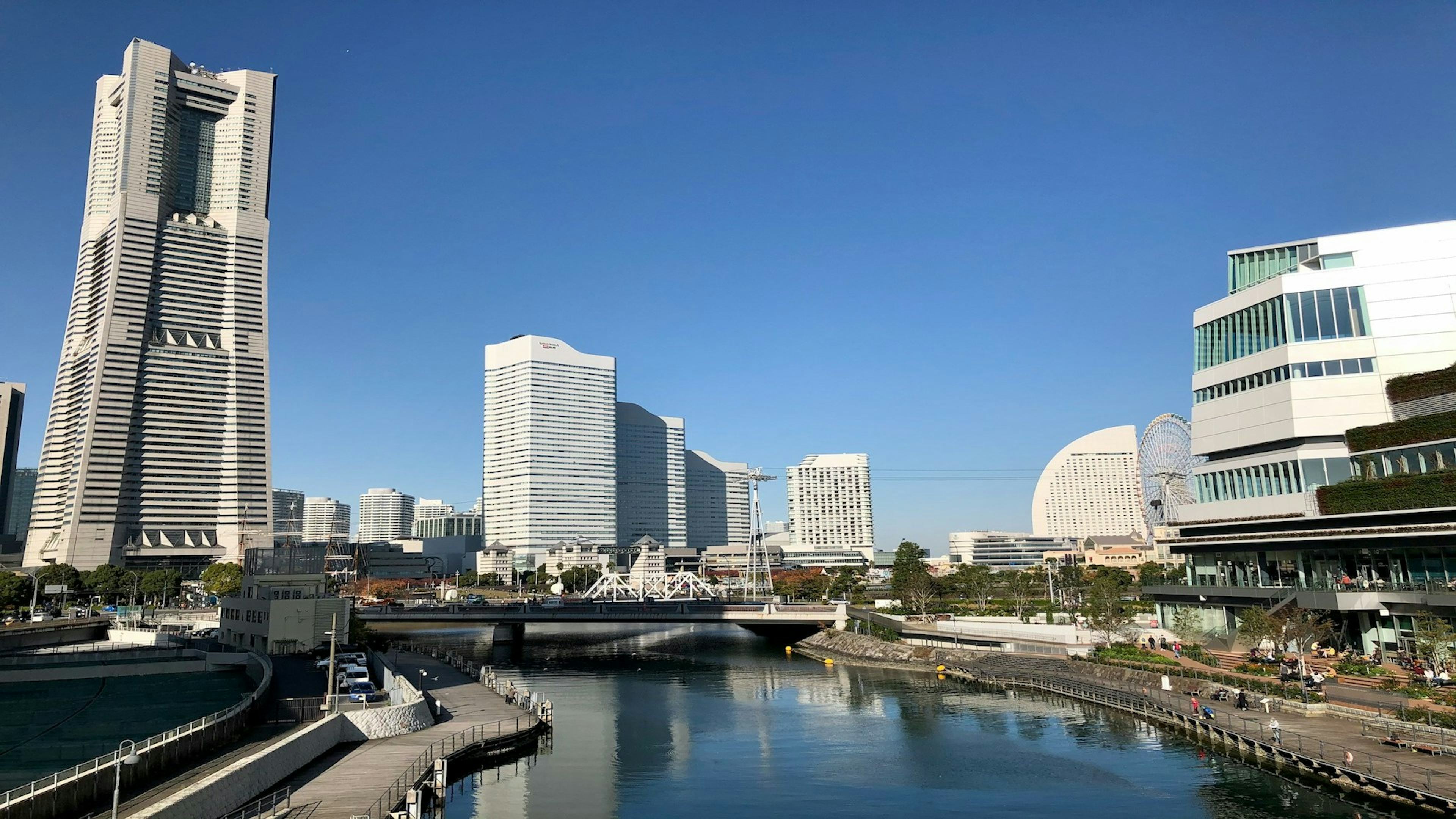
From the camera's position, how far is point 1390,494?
73.8 meters

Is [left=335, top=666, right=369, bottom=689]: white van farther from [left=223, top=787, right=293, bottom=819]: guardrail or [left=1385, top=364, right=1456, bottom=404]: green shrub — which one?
[left=1385, top=364, right=1456, bottom=404]: green shrub

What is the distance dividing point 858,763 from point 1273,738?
27.5m

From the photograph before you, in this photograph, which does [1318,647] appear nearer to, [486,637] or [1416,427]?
[1416,427]

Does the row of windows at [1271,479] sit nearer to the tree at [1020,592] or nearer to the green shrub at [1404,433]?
the green shrub at [1404,433]

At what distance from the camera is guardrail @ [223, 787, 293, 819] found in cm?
4247

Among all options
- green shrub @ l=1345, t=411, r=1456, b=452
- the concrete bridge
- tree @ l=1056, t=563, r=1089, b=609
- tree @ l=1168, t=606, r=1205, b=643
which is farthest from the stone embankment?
green shrub @ l=1345, t=411, r=1456, b=452

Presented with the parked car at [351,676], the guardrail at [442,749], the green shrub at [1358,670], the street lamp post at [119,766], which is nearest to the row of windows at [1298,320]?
the green shrub at [1358,670]

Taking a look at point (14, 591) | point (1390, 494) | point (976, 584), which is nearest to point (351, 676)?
point (1390, 494)

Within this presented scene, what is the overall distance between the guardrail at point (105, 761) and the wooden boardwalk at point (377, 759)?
6027 mm

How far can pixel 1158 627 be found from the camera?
→ 107125 millimetres

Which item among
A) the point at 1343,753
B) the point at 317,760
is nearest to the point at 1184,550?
the point at 1343,753

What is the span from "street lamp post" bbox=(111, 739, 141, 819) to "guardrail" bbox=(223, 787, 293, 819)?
4.81 metres

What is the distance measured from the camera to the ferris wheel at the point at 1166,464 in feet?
482

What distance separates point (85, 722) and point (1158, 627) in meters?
109
